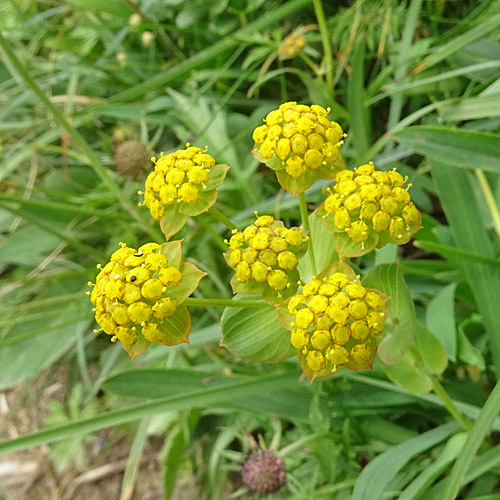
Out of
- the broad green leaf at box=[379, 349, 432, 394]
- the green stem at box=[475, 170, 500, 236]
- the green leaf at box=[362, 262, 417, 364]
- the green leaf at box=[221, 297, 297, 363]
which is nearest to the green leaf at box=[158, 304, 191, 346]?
the green leaf at box=[221, 297, 297, 363]

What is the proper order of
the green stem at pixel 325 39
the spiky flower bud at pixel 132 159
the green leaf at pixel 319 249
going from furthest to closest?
the spiky flower bud at pixel 132 159, the green stem at pixel 325 39, the green leaf at pixel 319 249

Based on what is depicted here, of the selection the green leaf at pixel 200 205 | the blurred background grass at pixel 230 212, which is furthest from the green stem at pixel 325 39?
the green leaf at pixel 200 205

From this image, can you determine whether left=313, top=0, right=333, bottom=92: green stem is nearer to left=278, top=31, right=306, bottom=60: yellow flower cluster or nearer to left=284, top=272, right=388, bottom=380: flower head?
left=278, top=31, right=306, bottom=60: yellow flower cluster

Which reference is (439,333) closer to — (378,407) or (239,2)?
(378,407)

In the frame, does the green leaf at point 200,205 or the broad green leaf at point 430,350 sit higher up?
the green leaf at point 200,205

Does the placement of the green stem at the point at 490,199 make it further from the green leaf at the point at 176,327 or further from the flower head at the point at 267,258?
the green leaf at the point at 176,327

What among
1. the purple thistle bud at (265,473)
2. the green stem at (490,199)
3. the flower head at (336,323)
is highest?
the flower head at (336,323)

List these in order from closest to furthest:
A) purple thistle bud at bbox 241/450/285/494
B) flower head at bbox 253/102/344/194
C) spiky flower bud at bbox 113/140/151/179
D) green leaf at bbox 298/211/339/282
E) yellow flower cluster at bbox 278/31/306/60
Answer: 1. flower head at bbox 253/102/344/194
2. green leaf at bbox 298/211/339/282
3. purple thistle bud at bbox 241/450/285/494
4. yellow flower cluster at bbox 278/31/306/60
5. spiky flower bud at bbox 113/140/151/179
